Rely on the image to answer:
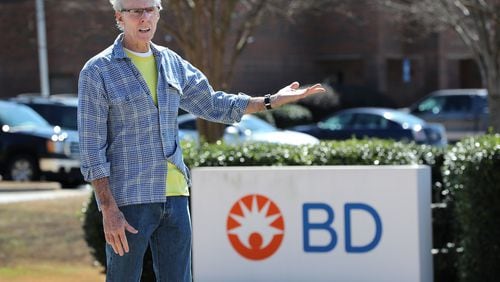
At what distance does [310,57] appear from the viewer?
38.3 m

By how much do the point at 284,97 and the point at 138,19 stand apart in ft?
2.51

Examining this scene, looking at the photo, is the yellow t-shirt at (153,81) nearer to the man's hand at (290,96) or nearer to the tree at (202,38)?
the man's hand at (290,96)

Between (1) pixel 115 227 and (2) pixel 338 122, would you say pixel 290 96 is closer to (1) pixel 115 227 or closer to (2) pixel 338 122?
(1) pixel 115 227

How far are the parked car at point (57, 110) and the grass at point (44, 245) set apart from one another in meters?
7.22

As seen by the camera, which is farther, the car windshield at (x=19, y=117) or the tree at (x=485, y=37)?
the car windshield at (x=19, y=117)

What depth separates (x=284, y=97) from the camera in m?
4.53

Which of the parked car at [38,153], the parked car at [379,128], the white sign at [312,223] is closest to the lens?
the white sign at [312,223]

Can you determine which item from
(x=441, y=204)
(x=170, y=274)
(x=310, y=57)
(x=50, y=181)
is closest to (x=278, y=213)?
(x=441, y=204)

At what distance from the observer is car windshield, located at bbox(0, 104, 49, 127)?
1891 cm

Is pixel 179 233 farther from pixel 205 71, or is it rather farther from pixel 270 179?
pixel 205 71

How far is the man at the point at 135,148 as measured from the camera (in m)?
4.16

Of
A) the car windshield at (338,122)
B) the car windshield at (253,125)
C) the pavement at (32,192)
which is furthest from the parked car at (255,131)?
the car windshield at (338,122)

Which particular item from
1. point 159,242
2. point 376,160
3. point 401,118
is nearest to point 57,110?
point 401,118

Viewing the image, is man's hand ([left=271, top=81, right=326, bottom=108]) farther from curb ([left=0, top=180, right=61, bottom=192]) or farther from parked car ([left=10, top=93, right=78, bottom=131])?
parked car ([left=10, top=93, right=78, bottom=131])
